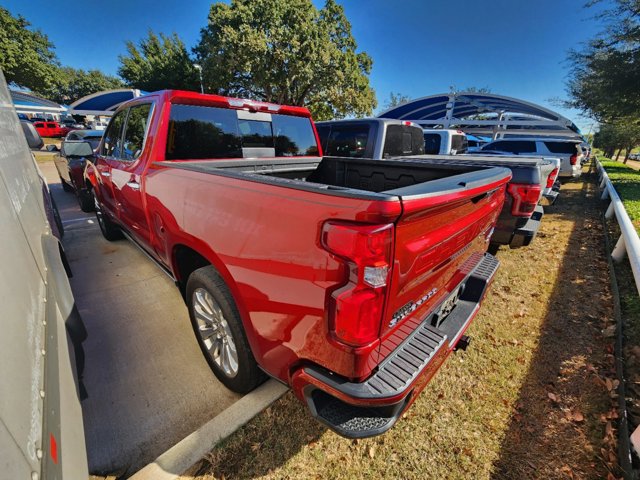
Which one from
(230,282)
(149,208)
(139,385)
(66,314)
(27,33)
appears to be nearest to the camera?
(230,282)

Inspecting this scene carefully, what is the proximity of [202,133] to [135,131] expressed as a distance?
2.74 feet

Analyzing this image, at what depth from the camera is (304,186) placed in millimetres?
1343

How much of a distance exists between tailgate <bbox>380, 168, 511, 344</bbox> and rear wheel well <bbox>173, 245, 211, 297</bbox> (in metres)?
1.61

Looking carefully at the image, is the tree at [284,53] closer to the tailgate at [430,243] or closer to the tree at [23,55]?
the tree at [23,55]

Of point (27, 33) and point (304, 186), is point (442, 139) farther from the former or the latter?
point (27, 33)

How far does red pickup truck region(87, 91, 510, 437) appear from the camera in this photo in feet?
4.01

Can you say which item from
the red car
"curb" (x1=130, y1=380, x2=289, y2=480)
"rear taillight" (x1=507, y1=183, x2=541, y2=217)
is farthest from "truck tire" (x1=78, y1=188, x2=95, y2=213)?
the red car

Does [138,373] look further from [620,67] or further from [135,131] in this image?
[620,67]

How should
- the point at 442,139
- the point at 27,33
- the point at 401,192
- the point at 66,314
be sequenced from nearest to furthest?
1. the point at 401,192
2. the point at 66,314
3. the point at 442,139
4. the point at 27,33

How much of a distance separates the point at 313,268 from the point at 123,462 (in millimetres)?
1825

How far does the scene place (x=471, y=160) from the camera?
4527 mm

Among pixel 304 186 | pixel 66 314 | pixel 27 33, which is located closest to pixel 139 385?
pixel 66 314

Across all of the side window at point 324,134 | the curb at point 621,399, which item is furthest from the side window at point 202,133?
the curb at point 621,399

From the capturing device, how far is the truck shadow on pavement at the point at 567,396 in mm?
1889
